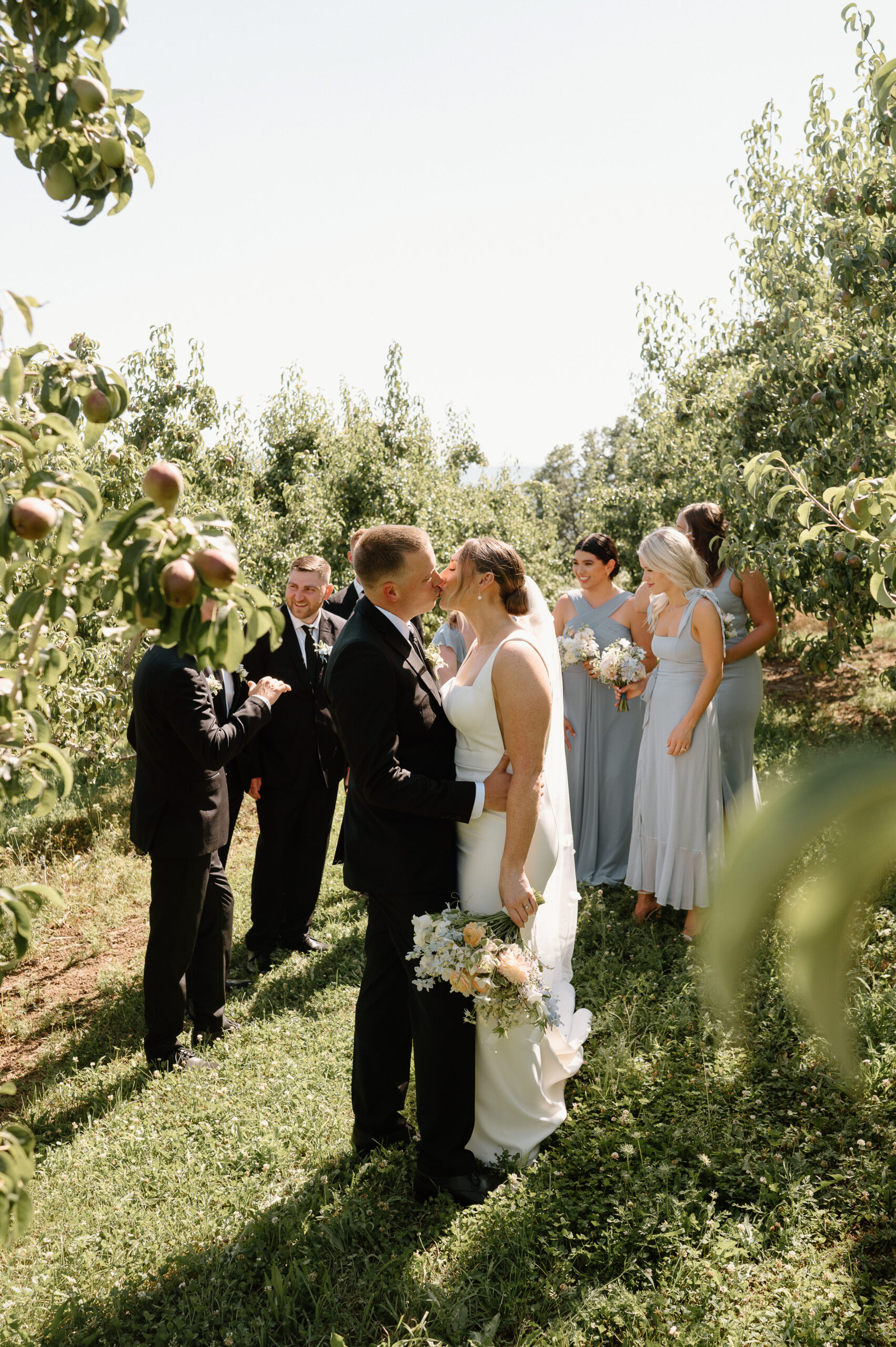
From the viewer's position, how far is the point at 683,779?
5695 mm

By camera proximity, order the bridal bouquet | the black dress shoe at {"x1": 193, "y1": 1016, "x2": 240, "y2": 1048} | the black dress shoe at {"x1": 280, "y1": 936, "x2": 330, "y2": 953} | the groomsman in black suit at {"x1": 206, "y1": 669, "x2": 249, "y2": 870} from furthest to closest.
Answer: the black dress shoe at {"x1": 280, "y1": 936, "x2": 330, "y2": 953}
the groomsman in black suit at {"x1": 206, "y1": 669, "x2": 249, "y2": 870}
the black dress shoe at {"x1": 193, "y1": 1016, "x2": 240, "y2": 1048}
the bridal bouquet

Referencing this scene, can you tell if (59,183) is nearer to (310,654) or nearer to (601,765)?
A: (310,654)

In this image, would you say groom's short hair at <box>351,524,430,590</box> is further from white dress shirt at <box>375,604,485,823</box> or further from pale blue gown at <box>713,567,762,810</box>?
pale blue gown at <box>713,567,762,810</box>

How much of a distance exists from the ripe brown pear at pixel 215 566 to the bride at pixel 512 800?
2.07m

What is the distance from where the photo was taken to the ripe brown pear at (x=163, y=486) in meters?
1.57

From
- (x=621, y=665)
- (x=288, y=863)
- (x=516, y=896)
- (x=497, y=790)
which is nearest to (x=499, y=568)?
(x=497, y=790)

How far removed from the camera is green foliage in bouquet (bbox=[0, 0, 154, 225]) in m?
1.65

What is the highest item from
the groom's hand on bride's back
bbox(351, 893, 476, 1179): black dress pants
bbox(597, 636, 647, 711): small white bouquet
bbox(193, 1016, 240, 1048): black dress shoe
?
bbox(597, 636, 647, 711): small white bouquet

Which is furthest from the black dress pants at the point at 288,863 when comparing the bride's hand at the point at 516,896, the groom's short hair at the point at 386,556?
the groom's short hair at the point at 386,556

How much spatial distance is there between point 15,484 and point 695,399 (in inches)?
431

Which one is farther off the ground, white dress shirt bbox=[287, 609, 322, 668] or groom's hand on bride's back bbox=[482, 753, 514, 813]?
white dress shirt bbox=[287, 609, 322, 668]

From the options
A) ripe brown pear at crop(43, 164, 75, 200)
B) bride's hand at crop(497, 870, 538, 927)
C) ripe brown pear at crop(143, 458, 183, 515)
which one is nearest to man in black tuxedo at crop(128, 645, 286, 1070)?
bride's hand at crop(497, 870, 538, 927)

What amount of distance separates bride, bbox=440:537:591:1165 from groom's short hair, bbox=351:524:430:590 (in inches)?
10.7

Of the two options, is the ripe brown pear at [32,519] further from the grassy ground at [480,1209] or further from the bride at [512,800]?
the bride at [512,800]
